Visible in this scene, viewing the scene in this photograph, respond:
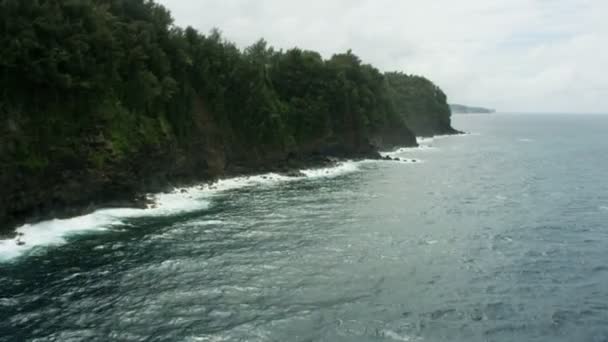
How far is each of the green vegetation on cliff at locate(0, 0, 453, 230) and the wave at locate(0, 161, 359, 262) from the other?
2010 millimetres

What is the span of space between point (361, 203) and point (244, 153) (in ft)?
85.5

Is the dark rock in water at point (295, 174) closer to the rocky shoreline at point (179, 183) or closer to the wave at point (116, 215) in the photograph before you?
the rocky shoreline at point (179, 183)

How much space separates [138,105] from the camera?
166ft

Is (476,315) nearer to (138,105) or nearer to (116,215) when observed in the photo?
(116,215)

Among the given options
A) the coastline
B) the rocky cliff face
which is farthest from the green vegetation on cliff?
the coastline

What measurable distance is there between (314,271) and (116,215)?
73.0 ft

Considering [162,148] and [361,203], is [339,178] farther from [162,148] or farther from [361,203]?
[162,148]

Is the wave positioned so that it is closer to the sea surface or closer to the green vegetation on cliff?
the sea surface

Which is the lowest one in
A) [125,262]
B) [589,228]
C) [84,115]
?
[589,228]

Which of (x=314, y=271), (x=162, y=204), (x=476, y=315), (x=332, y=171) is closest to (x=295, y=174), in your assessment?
(x=332, y=171)

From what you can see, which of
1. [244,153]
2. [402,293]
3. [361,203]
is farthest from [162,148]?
[402,293]

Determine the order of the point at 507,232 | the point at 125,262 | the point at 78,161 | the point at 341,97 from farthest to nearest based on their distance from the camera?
the point at 341,97, the point at 78,161, the point at 507,232, the point at 125,262

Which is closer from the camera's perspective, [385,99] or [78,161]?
[78,161]

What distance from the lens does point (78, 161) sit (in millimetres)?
39562
